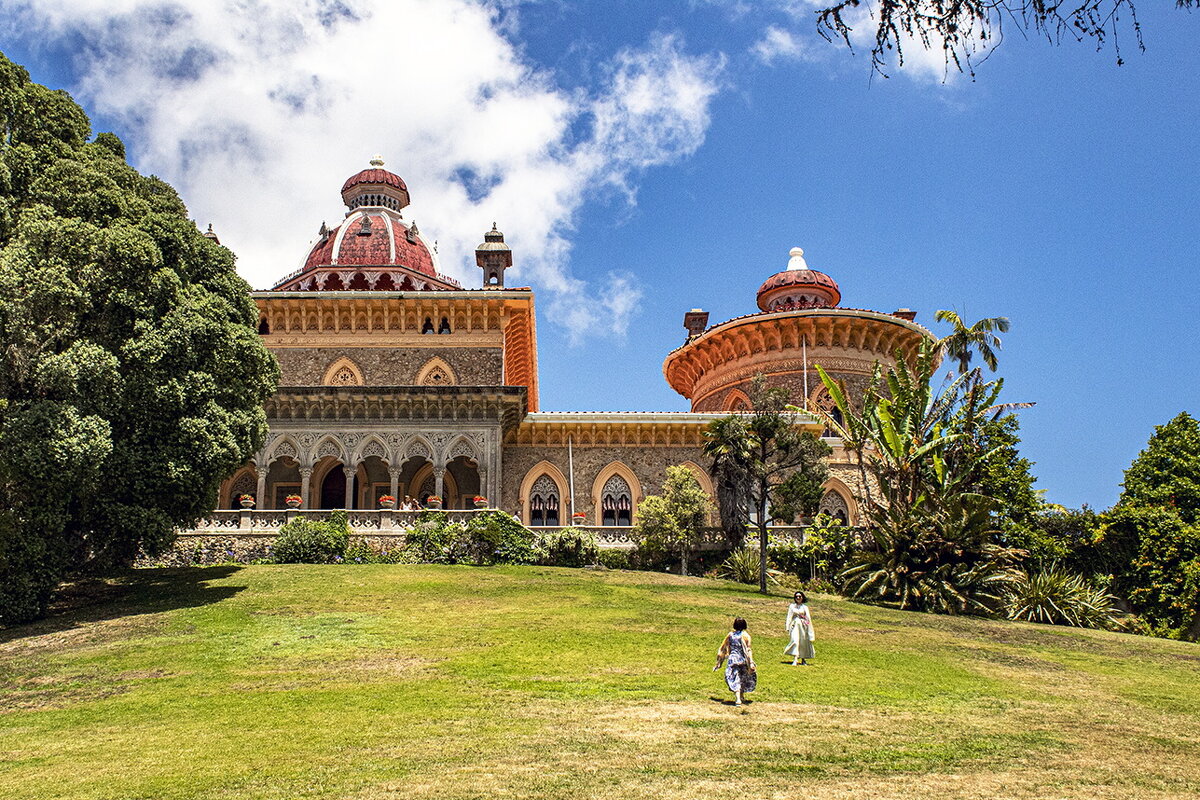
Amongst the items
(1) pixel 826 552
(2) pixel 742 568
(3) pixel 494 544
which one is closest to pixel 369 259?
(3) pixel 494 544

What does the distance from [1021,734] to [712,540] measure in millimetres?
17680

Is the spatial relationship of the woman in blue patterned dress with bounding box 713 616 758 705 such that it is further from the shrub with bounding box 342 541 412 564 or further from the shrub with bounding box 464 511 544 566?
the shrub with bounding box 342 541 412 564

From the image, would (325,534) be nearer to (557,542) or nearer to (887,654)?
(557,542)

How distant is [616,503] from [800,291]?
55.4ft

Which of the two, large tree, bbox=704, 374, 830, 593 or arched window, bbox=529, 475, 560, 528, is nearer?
large tree, bbox=704, 374, 830, 593

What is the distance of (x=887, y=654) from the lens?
651 inches

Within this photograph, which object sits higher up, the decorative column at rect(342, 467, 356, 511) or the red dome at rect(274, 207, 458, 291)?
the red dome at rect(274, 207, 458, 291)

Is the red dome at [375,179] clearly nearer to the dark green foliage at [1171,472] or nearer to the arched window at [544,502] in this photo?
the arched window at [544,502]

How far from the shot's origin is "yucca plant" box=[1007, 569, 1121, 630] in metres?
23.6

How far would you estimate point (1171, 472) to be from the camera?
28.2 meters

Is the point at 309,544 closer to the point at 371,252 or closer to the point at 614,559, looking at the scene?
the point at 614,559

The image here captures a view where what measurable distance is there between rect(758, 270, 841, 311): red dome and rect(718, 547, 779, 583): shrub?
68.3 feet

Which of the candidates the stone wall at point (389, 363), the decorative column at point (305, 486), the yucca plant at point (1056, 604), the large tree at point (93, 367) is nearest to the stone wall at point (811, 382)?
the stone wall at point (389, 363)

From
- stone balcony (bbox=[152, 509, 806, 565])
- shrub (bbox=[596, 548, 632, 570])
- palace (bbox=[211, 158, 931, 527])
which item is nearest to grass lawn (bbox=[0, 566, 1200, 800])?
stone balcony (bbox=[152, 509, 806, 565])
